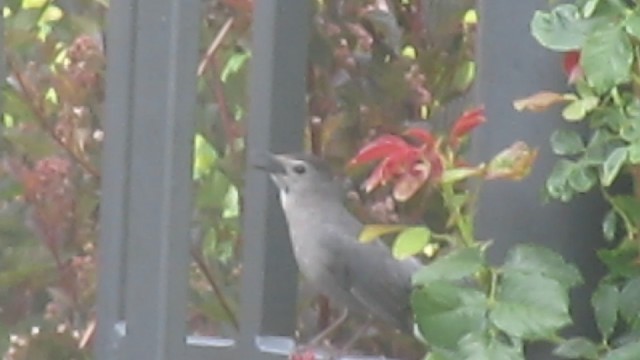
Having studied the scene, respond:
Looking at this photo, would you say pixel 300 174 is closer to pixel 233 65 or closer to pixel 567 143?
pixel 233 65

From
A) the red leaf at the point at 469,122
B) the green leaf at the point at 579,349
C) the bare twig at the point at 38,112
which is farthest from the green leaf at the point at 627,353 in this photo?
the bare twig at the point at 38,112

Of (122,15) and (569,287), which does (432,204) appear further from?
(569,287)

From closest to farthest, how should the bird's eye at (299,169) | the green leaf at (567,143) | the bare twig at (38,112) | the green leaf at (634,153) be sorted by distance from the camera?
the green leaf at (634,153) < the green leaf at (567,143) < the bird's eye at (299,169) < the bare twig at (38,112)

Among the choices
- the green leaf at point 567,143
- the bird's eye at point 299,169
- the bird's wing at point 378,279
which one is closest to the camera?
the green leaf at point 567,143

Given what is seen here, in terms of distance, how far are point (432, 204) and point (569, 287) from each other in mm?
571

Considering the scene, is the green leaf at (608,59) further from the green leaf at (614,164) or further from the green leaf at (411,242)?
the green leaf at (411,242)

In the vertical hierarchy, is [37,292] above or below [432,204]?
below

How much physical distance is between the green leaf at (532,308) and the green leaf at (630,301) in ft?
0.21

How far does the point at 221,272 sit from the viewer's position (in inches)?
75.7

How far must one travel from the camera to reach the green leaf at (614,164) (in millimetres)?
1235

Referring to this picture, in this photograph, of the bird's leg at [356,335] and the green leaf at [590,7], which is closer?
the green leaf at [590,7]

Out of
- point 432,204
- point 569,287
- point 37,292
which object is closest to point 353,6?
point 432,204

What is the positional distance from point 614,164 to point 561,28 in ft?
0.43

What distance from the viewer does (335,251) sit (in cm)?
209
